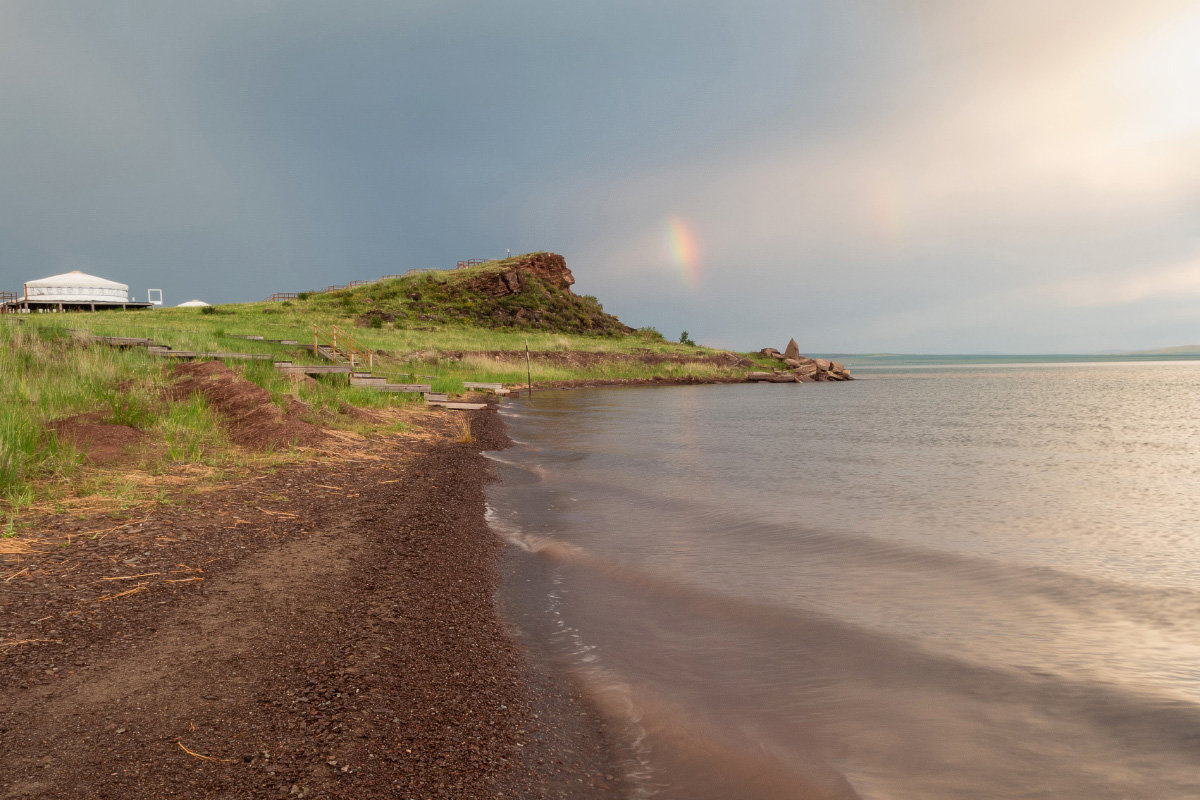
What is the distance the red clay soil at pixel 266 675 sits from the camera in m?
2.70

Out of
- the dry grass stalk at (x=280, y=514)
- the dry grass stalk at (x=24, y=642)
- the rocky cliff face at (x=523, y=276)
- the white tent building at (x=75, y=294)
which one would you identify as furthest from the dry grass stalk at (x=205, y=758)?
the white tent building at (x=75, y=294)

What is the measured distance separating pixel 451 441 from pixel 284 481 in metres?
6.30

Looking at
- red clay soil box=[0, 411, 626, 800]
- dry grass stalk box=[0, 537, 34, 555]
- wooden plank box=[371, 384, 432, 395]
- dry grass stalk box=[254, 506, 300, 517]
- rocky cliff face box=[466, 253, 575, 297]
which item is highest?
rocky cliff face box=[466, 253, 575, 297]

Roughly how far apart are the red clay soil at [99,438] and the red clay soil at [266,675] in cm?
226

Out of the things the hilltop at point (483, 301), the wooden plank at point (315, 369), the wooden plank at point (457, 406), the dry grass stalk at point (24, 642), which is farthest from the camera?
the hilltop at point (483, 301)

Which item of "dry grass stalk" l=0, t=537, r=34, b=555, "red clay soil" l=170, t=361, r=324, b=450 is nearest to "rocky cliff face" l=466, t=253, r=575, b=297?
"red clay soil" l=170, t=361, r=324, b=450

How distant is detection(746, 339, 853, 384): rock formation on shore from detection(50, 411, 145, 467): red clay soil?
5762cm

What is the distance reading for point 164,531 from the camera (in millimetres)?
5785

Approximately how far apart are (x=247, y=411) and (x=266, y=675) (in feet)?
28.6

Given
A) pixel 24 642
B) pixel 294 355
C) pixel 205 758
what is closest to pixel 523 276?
pixel 294 355

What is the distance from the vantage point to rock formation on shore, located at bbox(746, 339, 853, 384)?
6262 centimetres

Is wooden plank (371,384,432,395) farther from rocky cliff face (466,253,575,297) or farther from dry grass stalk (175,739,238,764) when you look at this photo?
rocky cliff face (466,253,575,297)

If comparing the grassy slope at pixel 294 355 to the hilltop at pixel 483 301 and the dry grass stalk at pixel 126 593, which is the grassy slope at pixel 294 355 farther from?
the dry grass stalk at pixel 126 593

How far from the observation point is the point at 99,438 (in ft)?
26.8
